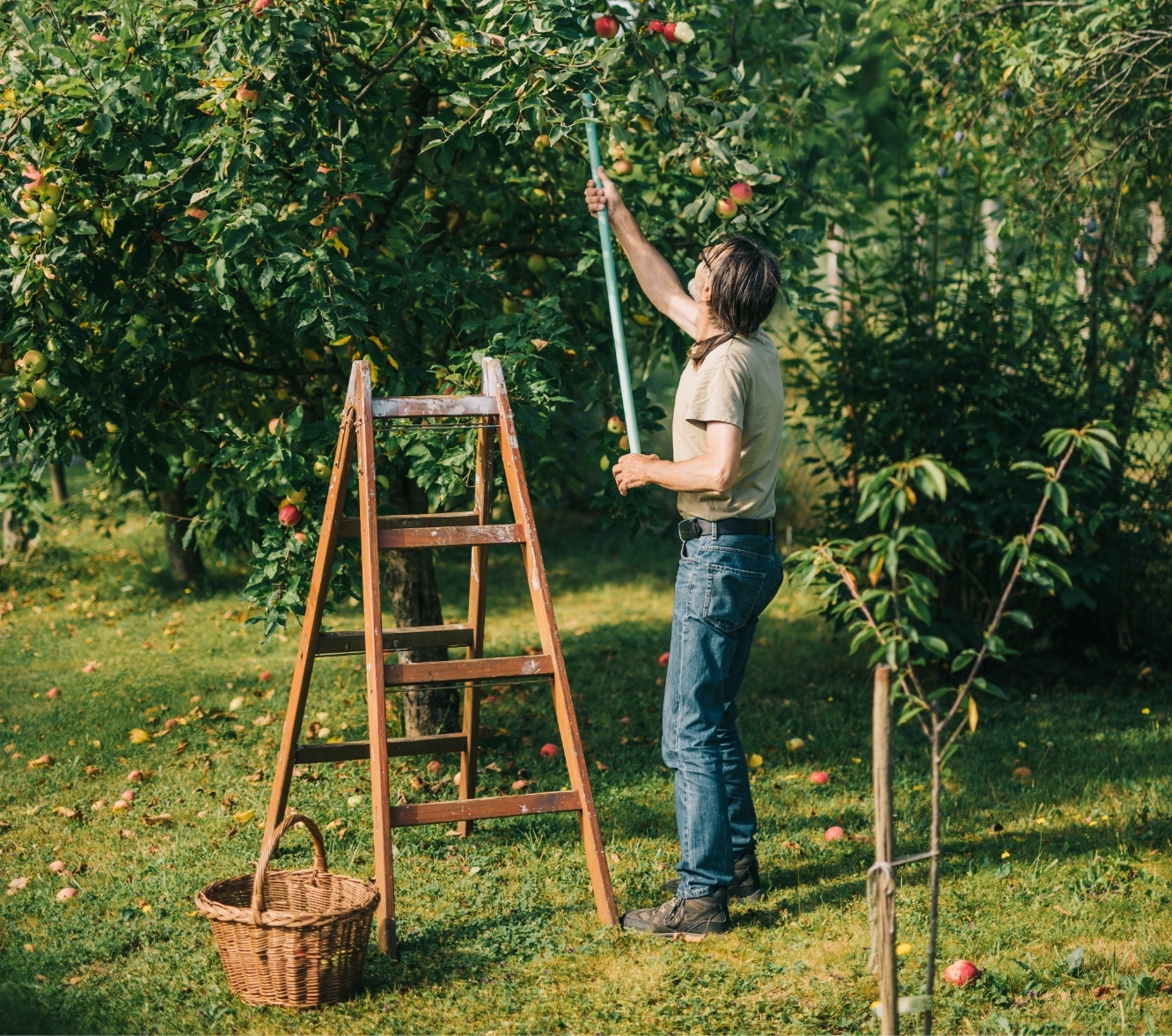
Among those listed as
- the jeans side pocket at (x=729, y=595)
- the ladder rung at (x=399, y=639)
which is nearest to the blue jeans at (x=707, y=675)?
the jeans side pocket at (x=729, y=595)

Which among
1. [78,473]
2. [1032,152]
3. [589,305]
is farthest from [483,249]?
[78,473]

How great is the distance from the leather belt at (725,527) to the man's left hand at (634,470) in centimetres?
18

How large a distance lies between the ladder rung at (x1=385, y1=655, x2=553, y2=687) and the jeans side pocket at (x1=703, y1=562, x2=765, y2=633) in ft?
1.58

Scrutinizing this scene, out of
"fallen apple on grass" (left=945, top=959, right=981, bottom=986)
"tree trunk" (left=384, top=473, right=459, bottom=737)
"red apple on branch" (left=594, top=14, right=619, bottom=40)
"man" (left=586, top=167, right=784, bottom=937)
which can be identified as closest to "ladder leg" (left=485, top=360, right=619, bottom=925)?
"man" (left=586, top=167, right=784, bottom=937)

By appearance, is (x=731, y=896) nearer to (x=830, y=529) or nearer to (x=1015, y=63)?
(x=830, y=529)

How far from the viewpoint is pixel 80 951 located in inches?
128

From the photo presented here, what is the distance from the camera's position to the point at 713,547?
127 inches

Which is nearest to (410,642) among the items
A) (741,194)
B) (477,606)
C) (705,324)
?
(477,606)

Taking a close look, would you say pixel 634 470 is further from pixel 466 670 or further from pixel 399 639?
pixel 399 639

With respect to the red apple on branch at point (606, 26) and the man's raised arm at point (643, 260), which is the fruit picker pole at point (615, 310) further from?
the red apple on branch at point (606, 26)

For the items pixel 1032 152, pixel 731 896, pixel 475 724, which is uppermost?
pixel 1032 152

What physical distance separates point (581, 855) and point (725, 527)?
1326 millimetres

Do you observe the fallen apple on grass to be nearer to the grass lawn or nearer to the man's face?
the grass lawn

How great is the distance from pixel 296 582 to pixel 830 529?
2.98m
